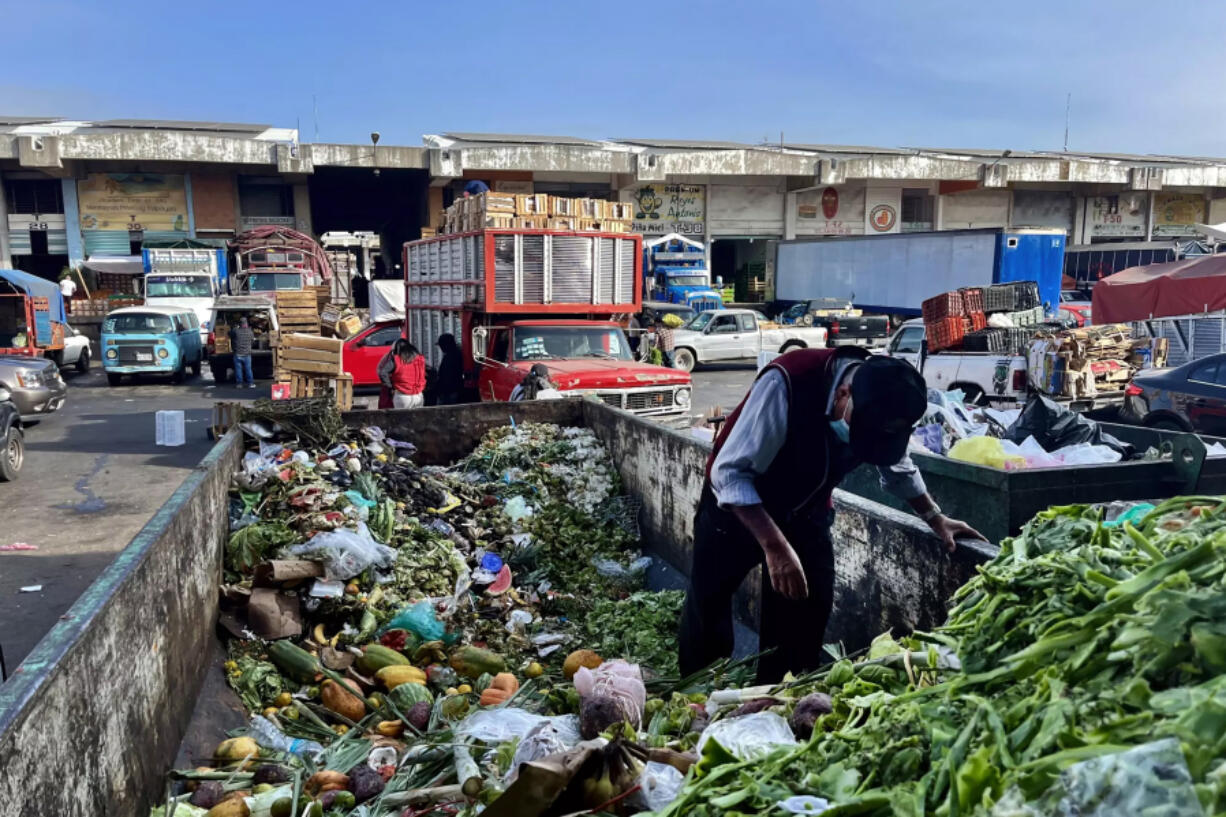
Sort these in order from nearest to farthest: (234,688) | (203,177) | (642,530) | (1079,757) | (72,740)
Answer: (1079,757) → (72,740) → (234,688) → (642,530) → (203,177)

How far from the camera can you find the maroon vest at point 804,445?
13.1 feet

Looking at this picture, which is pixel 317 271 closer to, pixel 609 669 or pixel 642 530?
pixel 642 530

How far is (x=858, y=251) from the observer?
2784cm

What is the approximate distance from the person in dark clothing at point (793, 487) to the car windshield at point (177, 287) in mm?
24381

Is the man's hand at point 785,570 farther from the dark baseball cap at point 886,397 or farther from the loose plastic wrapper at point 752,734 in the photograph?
the loose plastic wrapper at point 752,734

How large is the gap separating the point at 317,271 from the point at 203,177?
9.21m

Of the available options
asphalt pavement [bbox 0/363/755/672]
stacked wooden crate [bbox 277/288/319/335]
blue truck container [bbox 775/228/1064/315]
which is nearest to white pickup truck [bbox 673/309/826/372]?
asphalt pavement [bbox 0/363/755/672]

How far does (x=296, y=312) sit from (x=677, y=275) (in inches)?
521

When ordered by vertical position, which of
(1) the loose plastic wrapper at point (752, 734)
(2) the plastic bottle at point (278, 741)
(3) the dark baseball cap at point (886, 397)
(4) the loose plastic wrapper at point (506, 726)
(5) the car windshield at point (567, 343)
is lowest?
(2) the plastic bottle at point (278, 741)

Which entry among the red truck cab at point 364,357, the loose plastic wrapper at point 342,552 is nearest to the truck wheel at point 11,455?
the red truck cab at point 364,357

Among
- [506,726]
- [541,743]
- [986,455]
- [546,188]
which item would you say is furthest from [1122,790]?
[546,188]

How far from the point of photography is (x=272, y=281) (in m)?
24.6

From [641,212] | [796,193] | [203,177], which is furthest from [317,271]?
[796,193]

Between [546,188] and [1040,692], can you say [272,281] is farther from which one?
[1040,692]
